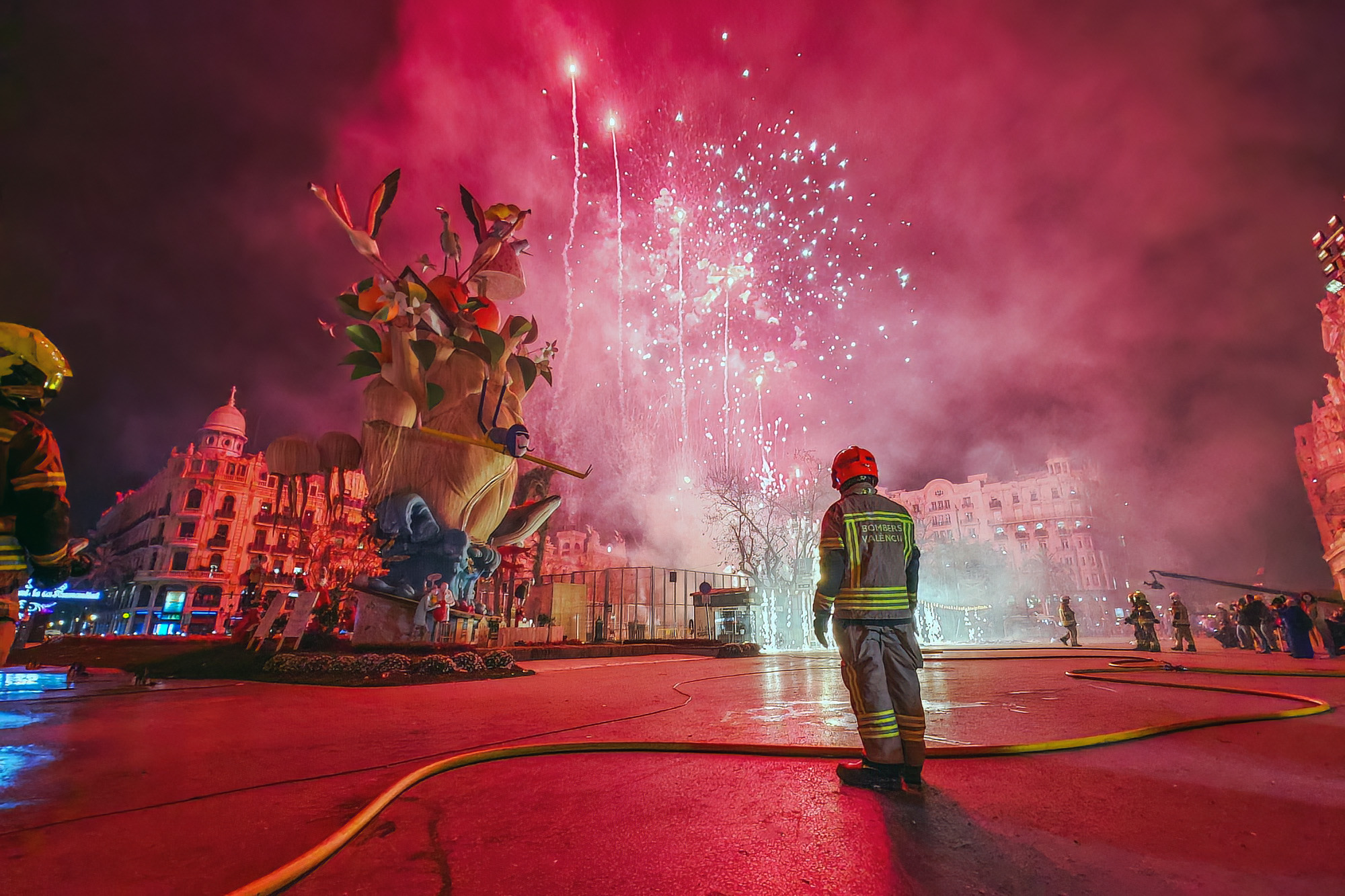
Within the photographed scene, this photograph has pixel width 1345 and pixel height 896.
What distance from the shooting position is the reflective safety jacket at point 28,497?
317 centimetres

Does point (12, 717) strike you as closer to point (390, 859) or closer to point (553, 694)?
point (553, 694)

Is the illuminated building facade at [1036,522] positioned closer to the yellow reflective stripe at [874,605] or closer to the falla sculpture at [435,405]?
Result: the falla sculpture at [435,405]

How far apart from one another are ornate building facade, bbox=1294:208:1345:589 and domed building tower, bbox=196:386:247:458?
86504mm

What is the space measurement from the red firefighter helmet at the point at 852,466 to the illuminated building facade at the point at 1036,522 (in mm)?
72283

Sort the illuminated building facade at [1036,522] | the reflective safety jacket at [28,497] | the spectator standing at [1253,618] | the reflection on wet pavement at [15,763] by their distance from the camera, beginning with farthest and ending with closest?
1. the illuminated building facade at [1036,522]
2. the spectator standing at [1253,618]
3. the reflective safety jacket at [28,497]
4. the reflection on wet pavement at [15,763]

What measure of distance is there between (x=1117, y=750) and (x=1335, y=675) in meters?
8.28

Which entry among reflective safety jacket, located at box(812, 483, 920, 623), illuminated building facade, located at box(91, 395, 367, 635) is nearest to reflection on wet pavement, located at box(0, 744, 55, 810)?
reflective safety jacket, located at box(812, 483, 920, 623)

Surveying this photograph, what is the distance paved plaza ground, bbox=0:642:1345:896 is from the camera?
1.81 m

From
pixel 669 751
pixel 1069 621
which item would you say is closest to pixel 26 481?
pixel 669 751

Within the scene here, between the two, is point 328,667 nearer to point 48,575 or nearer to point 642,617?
point 48,575

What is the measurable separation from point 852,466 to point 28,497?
5.17 m

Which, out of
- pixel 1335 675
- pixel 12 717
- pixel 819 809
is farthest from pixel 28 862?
pixel 1335 675

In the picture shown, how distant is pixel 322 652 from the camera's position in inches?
382

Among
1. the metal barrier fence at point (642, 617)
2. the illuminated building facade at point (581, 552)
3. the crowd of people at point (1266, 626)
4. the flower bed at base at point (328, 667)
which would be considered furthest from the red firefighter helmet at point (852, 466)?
the illuminated building facade at point (581, 552)
